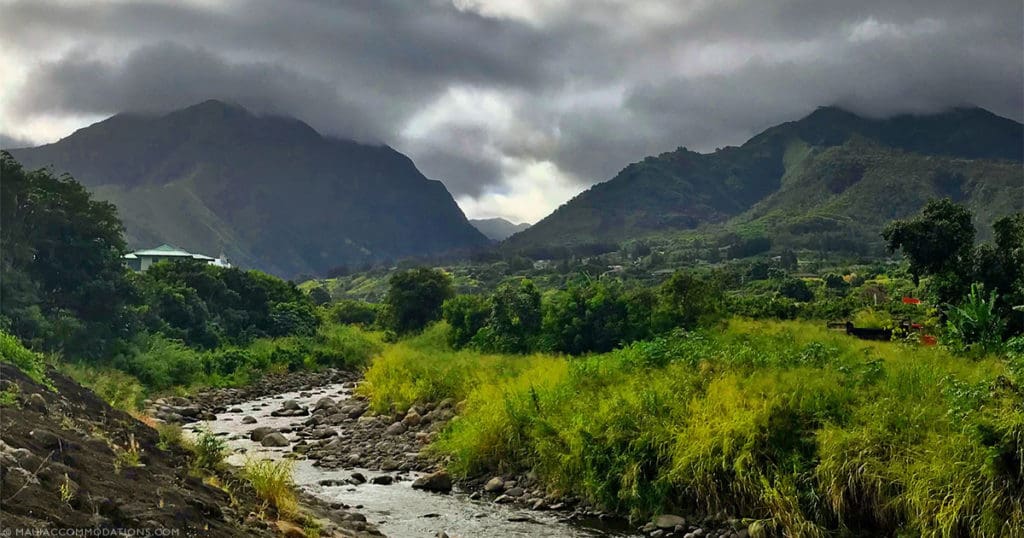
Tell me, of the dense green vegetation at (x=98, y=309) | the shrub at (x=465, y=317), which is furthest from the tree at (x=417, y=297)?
the shrub at (x=465, y=317)

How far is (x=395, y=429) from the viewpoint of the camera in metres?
24.3

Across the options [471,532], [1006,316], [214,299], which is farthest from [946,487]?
[214,299]

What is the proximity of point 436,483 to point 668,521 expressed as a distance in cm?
614

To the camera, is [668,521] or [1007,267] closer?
[668,521]

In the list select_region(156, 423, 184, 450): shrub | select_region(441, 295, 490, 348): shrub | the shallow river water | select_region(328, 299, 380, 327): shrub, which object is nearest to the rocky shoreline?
the shallow river water

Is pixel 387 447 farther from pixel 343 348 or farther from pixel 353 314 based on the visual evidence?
pixel 353 314

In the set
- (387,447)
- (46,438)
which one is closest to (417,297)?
(387,447)

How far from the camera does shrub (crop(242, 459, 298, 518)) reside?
11875 mm

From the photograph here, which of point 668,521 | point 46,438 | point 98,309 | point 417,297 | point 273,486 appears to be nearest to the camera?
point 46,438

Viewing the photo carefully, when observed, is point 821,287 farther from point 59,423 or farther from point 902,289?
point 59,423

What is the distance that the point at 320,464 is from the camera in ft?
67.8

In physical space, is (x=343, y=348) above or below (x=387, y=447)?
below

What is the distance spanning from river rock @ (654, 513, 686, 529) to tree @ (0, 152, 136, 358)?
94.2ft

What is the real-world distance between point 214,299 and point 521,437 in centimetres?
4707
